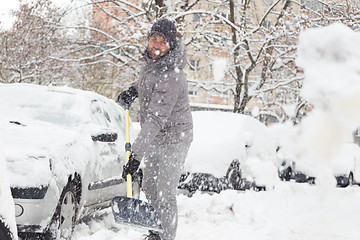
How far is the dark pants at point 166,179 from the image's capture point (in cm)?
434

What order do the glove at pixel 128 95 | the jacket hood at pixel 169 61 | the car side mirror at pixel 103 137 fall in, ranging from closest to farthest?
the jacket hood at pixel 169 61
the glove at pixel 128 95
the car side mirror at pixel 103 137

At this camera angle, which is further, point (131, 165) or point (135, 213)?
point (135, 213)

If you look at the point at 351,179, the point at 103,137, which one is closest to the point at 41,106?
the point at 103,137

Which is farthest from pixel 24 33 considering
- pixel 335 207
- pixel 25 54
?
pixel 335 207

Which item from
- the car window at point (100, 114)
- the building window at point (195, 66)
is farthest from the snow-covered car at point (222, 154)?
the building window at point (195, 66)

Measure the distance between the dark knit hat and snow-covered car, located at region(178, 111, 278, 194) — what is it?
12.1 ft

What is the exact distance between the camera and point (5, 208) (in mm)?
2715

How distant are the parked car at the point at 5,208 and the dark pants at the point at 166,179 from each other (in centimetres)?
170

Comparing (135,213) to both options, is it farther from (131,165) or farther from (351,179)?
(351,179)

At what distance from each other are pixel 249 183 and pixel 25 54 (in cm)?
900

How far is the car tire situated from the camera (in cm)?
455

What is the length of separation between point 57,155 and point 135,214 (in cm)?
81

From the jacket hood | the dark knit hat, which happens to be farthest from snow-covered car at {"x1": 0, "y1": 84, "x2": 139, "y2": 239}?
the dark knit hat

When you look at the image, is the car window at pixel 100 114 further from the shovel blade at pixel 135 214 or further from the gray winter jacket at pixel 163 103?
the gray winter jacket at pixel 163 103
